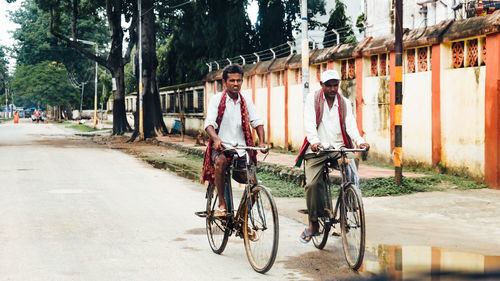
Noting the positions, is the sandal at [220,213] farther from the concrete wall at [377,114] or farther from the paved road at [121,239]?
the concrete wall at [377,114]

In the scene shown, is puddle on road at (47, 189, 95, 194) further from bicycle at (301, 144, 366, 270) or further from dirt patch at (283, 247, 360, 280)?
bicycle at (301, 144, 366, 270)

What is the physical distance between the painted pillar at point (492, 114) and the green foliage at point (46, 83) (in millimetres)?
67739

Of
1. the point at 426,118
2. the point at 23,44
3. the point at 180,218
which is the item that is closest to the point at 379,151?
the point at 426,118

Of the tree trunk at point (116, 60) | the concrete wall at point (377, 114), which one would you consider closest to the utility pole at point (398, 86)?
the concrete wall at point (377, 114)

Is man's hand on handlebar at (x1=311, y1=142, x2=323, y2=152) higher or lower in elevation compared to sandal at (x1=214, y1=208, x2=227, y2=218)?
higher

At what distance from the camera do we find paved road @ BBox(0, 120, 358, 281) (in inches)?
208

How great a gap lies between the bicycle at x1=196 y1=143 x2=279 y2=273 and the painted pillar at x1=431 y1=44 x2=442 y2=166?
6.66 metres

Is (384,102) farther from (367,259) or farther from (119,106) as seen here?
(119,106)

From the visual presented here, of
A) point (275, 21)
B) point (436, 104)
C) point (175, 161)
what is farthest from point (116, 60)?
point (436, 104)

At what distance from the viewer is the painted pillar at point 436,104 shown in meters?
11.6

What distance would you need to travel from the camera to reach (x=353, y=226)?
5281 mm

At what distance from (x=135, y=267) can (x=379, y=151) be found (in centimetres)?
948

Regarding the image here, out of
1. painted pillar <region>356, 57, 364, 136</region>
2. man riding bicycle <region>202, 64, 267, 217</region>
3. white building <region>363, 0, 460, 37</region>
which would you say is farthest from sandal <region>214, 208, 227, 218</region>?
white building <region>363, 0, 460, 37</region>

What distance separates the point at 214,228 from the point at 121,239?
3.80 feet
